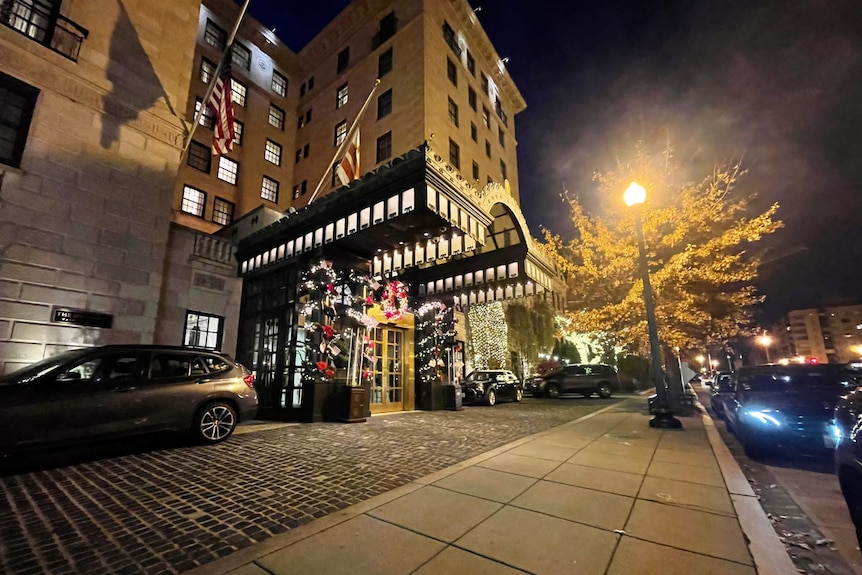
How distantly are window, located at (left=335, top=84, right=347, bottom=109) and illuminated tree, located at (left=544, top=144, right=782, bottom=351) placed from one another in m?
17.3

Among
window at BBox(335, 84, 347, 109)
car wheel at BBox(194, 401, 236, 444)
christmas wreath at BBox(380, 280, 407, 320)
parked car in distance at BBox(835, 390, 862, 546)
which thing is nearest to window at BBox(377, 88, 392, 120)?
window at BBox(335, 84, 347, 109)

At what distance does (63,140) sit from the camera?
8211 millimetres

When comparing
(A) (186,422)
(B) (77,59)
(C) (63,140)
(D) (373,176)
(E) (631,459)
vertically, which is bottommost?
(E) (631,459)

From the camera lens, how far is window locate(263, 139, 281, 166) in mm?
24253

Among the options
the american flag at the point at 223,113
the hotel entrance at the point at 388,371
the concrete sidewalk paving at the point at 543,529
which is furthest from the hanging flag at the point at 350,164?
the concrete sidewalk paving at the point at 543,529

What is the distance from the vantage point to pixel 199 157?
68.0 feet

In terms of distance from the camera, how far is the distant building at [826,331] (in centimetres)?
9900

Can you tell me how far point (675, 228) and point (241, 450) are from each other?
49.8 ft

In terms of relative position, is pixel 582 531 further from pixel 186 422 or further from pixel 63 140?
pixel 63 140

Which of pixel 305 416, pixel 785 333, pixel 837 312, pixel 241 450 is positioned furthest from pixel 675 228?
pixel 837 312

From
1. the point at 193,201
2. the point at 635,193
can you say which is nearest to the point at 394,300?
the point at 635,193

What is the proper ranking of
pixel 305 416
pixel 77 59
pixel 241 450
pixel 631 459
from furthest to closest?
pixel 305 416
pixel 77 59
pixel 241 450
pixel 631 459

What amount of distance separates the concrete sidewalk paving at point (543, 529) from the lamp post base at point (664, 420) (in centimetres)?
408

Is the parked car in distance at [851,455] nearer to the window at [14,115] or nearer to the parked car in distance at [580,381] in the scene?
the window at [14,115]
